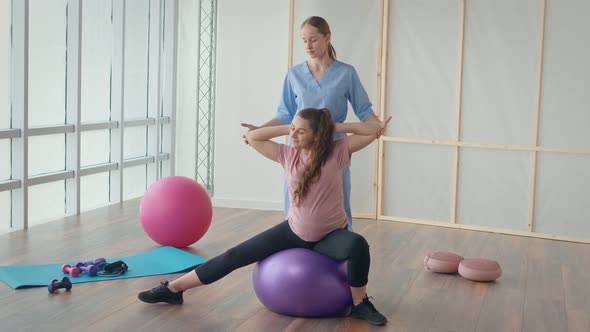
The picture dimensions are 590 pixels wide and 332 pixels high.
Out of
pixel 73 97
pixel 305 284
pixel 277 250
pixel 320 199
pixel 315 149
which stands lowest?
pixel 305 284

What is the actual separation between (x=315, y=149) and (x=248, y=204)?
10.5ft

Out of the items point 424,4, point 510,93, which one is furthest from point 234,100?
point 510,93

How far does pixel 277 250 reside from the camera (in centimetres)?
350

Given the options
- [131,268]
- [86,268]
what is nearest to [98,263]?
[86,268]

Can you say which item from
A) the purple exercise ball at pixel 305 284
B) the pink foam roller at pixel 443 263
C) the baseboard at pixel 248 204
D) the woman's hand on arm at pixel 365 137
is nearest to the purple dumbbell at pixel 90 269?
the purple exercise ball at pixel 305 284

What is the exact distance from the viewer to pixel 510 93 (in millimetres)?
5805

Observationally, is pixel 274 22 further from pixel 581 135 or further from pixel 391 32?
pixel 581 135

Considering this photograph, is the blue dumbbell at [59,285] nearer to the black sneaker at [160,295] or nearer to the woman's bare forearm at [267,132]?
the black sneaker at [160,295]

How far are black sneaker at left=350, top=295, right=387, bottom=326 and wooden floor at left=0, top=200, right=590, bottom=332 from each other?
0.15 ft

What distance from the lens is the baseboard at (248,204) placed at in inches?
256

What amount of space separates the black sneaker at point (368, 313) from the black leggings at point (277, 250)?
12 centimetres

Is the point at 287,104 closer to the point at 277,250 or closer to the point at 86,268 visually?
the point at 277,250

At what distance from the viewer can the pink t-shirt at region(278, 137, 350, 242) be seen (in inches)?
135

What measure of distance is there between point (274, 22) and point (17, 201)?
2.47 m
